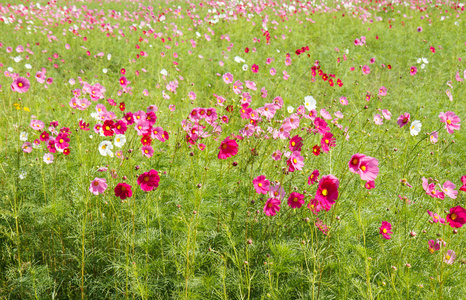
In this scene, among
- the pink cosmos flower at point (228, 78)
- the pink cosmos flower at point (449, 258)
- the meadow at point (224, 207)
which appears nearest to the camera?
the pink cosmos flower at point (449, 258)

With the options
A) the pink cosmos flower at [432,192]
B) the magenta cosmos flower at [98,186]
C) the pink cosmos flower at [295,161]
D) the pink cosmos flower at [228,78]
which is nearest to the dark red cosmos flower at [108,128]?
the magenta cosmos flower at [98,186]

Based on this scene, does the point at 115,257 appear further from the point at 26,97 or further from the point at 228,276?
the point at 26,97

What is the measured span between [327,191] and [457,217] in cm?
60

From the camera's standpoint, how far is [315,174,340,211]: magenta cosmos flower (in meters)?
1.29

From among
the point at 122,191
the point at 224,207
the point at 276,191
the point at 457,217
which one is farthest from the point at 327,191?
the point at 122,191

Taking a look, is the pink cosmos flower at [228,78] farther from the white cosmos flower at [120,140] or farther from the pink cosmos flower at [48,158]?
the pink cosmos flower at [48,158]

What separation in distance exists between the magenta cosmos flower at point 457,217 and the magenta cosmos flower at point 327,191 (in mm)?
539

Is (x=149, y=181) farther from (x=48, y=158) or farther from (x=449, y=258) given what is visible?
(x=449, y=258)

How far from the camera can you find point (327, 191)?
132cm

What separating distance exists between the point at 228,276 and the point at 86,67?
4817mm

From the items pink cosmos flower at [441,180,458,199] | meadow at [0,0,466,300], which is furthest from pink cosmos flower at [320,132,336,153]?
pink cosmos flower at [441,180,458,199]

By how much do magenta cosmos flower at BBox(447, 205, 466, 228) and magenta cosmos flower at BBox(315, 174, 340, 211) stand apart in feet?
1.77

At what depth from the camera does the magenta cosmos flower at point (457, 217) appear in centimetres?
133

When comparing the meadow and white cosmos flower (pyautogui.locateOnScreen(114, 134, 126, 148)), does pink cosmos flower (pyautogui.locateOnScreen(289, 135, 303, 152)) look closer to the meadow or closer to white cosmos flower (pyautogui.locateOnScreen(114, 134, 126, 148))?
the meadow
